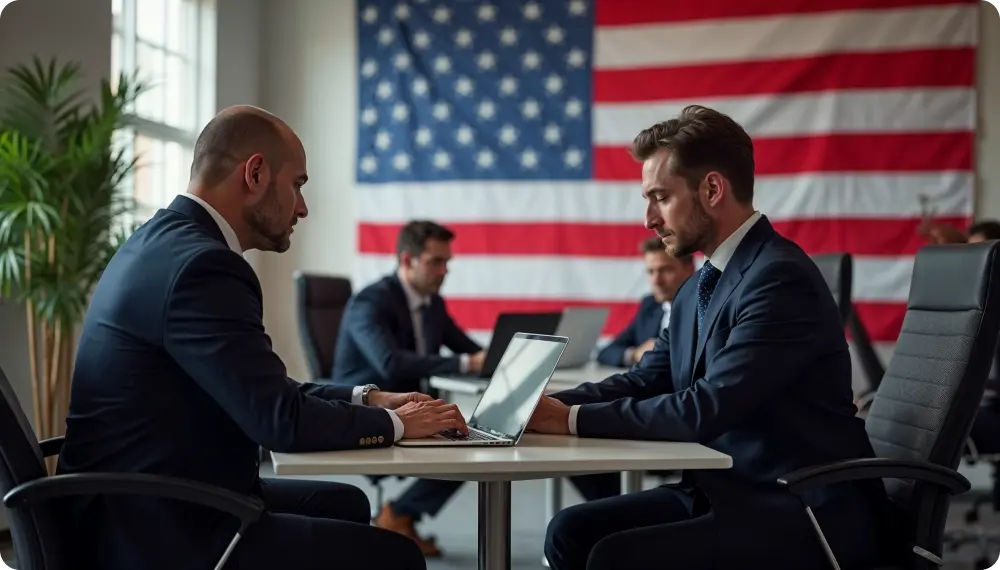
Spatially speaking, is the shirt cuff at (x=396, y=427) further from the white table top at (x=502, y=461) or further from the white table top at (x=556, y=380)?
the white table top at (x=556, y=380)

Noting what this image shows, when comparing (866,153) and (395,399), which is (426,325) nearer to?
(395,399)

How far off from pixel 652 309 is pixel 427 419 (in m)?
3.24

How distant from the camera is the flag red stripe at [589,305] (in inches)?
230

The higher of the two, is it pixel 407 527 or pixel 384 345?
pixel 384 345

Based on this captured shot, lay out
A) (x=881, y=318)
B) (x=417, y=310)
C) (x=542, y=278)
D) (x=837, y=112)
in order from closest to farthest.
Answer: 1. (x=417, y=310)
2. (x=881, y=318)
3. (x=837, y=112)
4. (x=542, y=278)

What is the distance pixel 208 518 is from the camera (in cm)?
184

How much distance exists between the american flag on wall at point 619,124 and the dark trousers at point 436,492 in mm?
2186

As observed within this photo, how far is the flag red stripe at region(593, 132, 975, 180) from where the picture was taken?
228 inches

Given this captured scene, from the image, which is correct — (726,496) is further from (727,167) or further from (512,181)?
(512,181)

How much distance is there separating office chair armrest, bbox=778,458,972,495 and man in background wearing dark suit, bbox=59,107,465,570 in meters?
0.70

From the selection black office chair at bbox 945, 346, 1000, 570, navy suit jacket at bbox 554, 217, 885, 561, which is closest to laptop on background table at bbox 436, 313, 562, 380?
black office chair at bbox 945, 346, 1000, 570

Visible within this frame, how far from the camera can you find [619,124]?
6.29 m

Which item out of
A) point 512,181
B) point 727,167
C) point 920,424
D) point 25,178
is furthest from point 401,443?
point 512,181

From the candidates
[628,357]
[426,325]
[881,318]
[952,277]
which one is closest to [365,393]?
[952,277]
